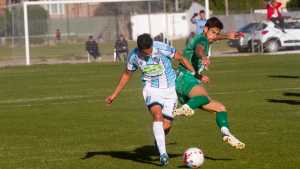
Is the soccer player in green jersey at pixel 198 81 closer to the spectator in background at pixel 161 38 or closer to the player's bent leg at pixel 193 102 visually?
the player's bent leg at pixel 193 102

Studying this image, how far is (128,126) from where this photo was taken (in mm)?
16312

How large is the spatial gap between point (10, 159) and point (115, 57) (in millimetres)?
33306

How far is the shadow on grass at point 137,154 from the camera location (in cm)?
1216

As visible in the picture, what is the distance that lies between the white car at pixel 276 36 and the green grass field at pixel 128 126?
50.1 feet

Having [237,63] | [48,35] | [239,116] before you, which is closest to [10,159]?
[239,116]

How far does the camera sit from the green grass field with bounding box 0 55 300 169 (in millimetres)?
12062

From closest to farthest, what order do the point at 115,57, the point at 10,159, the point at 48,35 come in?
the point at 10,159, the point at 115,57, the point at 48,35

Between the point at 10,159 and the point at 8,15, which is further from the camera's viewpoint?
the point at 8,15

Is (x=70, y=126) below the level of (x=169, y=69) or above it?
below

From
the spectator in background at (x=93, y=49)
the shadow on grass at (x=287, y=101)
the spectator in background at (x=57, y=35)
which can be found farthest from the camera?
the spectator in background at (x=57, y=35)

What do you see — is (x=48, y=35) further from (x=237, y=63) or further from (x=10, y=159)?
(x=10, y=159)

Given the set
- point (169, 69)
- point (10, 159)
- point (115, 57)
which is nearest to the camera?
point (169, 69)

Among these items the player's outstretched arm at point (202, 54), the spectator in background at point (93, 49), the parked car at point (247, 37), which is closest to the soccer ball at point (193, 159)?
the player's outstretched arm at point (202, 54)

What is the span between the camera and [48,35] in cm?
4884
